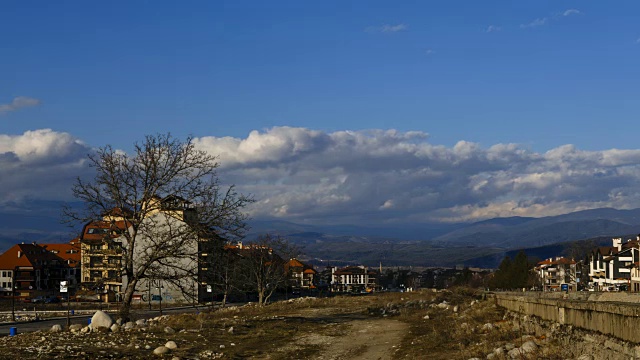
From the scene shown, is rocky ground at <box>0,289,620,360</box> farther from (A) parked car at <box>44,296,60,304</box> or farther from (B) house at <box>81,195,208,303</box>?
(A) parked car at <box>44,296,60,304</box>

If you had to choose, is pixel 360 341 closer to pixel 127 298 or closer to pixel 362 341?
pixel 362 341

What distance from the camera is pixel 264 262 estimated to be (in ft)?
294

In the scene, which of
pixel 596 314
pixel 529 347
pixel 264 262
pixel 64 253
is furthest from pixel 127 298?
pixel 64 253

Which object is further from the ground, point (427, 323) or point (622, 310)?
point (622, 310)

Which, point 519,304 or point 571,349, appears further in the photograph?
point 519,304

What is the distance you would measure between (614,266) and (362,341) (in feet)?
309

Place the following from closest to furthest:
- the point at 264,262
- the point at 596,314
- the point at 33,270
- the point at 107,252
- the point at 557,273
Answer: the point at 596,314 < the point at 107,252 < the point at 264,262 < the point at 33,270 < the point at 557,273

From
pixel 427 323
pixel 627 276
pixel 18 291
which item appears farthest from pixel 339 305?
pixel 18 291

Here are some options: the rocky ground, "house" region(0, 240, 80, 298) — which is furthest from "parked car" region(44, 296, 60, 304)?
the rocky ground

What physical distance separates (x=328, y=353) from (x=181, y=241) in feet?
34.7

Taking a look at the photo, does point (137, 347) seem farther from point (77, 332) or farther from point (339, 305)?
point (339, 305)

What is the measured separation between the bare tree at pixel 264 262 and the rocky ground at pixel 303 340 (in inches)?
1707

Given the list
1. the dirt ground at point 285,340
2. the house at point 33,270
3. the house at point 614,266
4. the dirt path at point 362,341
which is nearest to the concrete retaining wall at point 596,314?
the dirt ground at point 285,340

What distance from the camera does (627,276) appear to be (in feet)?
359
